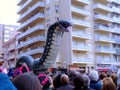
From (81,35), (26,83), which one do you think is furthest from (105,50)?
(26,83)

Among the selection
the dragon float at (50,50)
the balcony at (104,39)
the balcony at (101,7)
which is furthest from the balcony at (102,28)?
the dragon float at (50,50)

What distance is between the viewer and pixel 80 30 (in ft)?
155

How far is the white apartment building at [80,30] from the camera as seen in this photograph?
145ft

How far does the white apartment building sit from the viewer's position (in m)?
44.3

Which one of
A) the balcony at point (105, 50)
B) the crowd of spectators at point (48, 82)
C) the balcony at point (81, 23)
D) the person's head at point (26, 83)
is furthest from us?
the balcony at point (105, 50)

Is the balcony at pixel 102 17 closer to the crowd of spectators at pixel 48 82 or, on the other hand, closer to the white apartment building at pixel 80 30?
the white apartment building at pixel 80 30

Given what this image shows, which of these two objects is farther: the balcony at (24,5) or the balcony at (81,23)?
the balcony at (24,5)

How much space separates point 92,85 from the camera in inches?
257

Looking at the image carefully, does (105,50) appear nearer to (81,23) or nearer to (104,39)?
(104,39)

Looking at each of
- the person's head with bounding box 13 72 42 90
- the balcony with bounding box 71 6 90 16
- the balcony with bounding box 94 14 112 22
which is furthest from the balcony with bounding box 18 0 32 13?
the person's head with bounding box 13 72 42 90

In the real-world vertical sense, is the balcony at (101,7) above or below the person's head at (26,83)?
above

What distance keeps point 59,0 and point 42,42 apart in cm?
686

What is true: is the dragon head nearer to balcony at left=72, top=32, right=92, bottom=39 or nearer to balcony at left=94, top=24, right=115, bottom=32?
balcony at left=72, top=32, right=92, bottom=39

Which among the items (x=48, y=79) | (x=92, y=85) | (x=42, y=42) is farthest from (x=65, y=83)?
(x=42, y=42)
